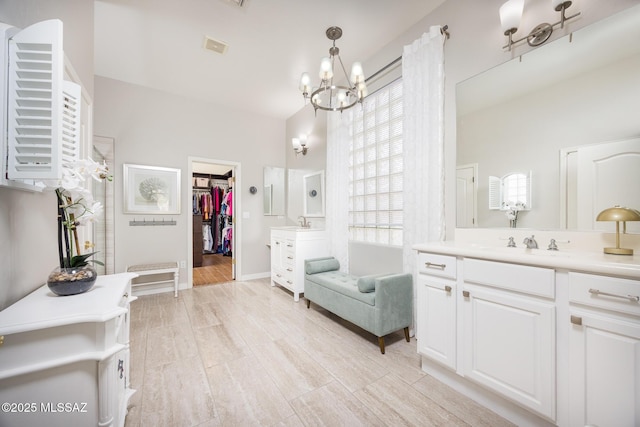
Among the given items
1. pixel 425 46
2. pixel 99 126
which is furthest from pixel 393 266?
pixel 99 126

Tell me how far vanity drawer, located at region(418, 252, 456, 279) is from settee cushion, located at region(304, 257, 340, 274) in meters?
1.43

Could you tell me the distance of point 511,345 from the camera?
4.05 feet

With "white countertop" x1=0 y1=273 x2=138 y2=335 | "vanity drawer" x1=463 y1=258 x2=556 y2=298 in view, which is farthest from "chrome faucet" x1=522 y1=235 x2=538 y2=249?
"white countertop" x1=0 y1=273 x2=138 y2=335

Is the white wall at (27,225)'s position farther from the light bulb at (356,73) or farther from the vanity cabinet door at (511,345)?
the vanity cabinet door at (511,345)

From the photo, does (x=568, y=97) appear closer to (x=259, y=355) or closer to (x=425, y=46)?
(x=425, y=46)

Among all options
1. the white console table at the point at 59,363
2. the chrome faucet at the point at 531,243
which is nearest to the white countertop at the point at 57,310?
the white console table at the point at 59,363

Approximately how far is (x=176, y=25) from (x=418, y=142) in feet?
8.56

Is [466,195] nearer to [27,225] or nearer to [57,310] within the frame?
[57,310]

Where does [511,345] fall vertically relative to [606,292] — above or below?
below

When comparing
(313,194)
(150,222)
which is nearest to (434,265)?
(313,194)

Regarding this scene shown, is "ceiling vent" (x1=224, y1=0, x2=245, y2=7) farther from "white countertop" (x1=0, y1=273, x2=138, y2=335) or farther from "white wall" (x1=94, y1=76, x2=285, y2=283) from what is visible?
"white countertop" (x1=0, y1=273, x2=138, y2=335)

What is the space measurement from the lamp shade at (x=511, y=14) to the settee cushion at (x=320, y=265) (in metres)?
2.62

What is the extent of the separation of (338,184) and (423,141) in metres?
1.27

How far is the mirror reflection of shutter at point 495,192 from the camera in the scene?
1.74 meters
